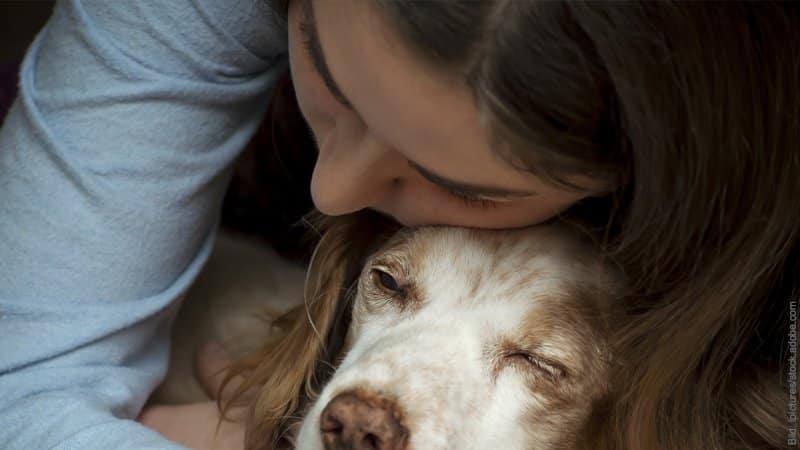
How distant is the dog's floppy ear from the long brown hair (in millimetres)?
314

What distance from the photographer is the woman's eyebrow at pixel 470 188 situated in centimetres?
103

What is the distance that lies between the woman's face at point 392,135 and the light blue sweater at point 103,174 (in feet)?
0.78

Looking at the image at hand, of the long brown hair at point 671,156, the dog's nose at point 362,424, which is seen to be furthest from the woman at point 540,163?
the dog's nose at point 362,424

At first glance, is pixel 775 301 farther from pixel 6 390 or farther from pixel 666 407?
pixel 6 390

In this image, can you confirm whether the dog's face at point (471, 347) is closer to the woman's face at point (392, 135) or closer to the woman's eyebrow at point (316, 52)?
the woman's face at point (392, 135)

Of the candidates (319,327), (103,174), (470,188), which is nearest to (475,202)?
(470,188)

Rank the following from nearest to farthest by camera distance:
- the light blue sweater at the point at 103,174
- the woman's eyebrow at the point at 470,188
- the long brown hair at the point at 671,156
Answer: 1. the long brown hair at the point at 671,156
2. the woman's eyebrow at the point at 470,188
3. the light blue sweater at the point at 103,174

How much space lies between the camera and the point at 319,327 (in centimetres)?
140

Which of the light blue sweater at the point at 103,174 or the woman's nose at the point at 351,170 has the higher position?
the woman's nose at the point at 351,170

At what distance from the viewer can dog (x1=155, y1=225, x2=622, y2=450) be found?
1082 millimetres

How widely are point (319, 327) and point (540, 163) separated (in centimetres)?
54

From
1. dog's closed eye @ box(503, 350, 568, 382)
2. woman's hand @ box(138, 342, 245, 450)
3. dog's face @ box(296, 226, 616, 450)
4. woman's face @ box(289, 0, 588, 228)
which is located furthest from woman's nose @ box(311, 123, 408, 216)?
woman's hand @ box(138, 342, 245, 450)

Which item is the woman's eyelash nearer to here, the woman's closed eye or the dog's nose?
the woman's closed eye

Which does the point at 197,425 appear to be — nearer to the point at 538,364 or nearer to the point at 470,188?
the point at 538,364
